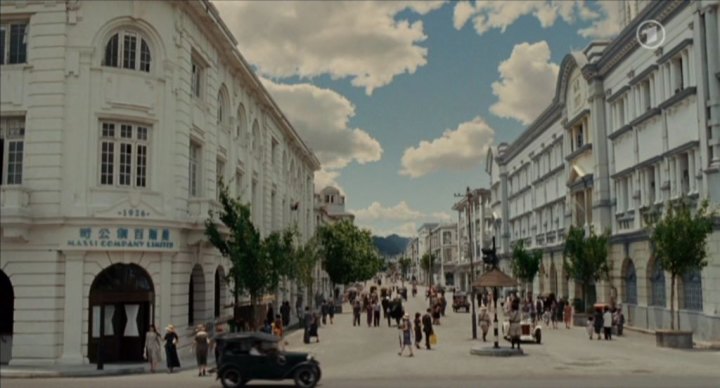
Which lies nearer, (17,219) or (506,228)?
(17,219)

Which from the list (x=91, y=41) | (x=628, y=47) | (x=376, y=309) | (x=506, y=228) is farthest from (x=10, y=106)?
(x=506, y=228)

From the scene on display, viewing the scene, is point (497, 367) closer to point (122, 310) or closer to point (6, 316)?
point (122, 310)

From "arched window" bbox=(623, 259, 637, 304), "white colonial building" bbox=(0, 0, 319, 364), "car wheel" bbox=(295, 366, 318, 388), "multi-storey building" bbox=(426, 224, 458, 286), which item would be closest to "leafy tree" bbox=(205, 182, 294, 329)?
"white colonial building" bbox=(0, 0, 319, 364)

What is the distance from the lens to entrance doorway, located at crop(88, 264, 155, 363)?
79.9 feet

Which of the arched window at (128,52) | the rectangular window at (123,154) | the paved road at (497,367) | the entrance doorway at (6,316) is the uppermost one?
the arched window at (128,52)

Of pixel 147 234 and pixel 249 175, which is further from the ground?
pixel 249 175

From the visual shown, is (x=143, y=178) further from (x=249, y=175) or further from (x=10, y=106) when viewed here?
(x=249, y=175)

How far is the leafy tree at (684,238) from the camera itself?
27781 mm

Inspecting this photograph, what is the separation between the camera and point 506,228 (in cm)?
7306

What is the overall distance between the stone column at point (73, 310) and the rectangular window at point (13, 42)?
741 centimetres

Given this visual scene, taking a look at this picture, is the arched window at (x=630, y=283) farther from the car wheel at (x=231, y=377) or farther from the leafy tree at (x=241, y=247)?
the car wheel at (x=231, y=377)

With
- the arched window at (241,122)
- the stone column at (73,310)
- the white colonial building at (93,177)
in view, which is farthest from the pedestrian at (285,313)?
the stone column at (73,310)

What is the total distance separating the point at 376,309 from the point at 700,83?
22347 mm

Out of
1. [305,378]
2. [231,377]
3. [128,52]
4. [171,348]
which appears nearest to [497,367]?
[305,378]
